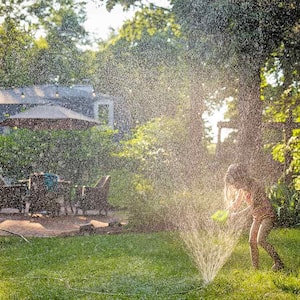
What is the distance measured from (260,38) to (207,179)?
16.2 ft

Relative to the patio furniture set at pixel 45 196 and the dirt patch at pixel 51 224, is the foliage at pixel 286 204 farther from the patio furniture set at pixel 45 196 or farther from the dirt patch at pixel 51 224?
the patio furniture set at pixel 45 196

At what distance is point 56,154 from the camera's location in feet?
55.4

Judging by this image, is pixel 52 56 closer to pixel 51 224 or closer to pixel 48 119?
pixel 48 119

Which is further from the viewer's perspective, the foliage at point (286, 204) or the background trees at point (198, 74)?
the background trees at point (198, 74)

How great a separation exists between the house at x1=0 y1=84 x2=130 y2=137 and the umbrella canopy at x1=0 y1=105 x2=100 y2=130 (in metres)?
8.05

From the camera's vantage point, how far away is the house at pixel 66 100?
2223 centimetres

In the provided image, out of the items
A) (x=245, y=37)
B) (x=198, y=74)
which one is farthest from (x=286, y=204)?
(x=198, y=74)

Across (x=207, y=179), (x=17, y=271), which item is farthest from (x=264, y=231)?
(x=207, y=179)

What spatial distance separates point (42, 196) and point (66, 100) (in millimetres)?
13778

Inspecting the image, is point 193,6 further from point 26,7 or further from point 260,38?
point 26,7

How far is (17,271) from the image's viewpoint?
6.43m

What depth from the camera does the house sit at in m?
22.2

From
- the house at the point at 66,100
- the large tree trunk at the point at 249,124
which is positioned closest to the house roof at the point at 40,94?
the house at the point at 66,100

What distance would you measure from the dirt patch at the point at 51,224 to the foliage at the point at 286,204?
3.13m
